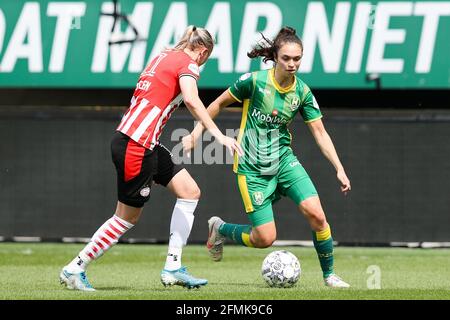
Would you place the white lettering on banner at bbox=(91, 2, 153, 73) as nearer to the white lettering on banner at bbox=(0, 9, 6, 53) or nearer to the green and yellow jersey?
the white lettering on banner at bbox=(0, 9, 6, 53)

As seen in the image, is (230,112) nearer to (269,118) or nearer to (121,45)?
(121,45)

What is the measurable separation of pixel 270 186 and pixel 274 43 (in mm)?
1312

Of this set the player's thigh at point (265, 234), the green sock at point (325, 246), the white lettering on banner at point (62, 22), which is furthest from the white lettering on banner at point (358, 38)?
the green sock at point (325, 246)


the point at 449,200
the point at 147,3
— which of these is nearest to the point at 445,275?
the point at 449,200

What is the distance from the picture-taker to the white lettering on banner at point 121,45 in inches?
651

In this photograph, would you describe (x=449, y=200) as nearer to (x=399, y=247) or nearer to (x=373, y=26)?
(x=399, y=247)

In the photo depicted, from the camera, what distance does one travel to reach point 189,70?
32.2 feet

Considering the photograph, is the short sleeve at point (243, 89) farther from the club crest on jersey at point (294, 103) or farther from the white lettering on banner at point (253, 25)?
the white lettering on banner at point (253, 25)

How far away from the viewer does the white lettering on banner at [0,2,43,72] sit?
16.6 metres

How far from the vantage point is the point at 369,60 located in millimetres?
16422

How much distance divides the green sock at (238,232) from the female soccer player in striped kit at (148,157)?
960 mm

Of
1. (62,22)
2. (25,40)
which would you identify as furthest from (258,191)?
(25,40)

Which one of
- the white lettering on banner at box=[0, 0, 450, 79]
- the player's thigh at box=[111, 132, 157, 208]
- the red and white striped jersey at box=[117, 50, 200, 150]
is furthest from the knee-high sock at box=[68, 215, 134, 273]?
the white lettering on banner at box=[0, 0, 450, 79]

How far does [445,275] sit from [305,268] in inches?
68.8
